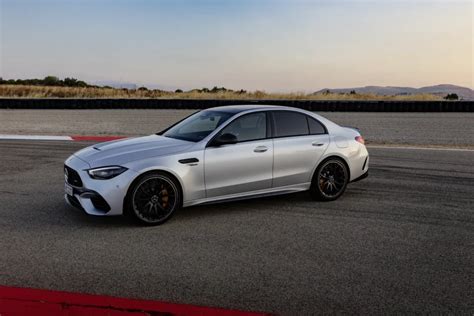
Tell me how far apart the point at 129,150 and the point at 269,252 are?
2327 millimetres

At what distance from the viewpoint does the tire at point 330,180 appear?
7.39 meters

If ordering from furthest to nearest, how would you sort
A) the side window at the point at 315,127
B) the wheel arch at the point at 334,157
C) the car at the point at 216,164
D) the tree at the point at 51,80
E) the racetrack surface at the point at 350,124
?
the tree at the point at 51,80 < the racetrack surface at the point at 350,124 < the side window at the point at 315,127 < the wheel arch at the point at 334,157 < the car at the point at 216,164

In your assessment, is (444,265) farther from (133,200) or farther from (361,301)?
(133,200)

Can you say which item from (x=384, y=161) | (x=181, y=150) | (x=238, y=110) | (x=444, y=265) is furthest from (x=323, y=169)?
(x=384, y=161)

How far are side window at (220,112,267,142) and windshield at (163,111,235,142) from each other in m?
0.16

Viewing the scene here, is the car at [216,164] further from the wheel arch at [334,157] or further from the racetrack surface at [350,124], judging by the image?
the racetrack surface at [350,124]

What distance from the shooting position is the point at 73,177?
624 centimetres

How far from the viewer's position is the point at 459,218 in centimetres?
659

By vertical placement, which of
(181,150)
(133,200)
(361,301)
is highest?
(181,150)

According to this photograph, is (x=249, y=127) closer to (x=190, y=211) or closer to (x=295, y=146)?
(x=295, y=146)

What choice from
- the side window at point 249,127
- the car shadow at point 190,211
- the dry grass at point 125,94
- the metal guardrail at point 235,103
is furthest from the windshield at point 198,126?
the dry grass at point 125,94

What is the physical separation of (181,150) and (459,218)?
151 inches

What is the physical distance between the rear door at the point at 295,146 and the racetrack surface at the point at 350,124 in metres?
8.00

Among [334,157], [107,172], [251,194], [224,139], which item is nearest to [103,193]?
[107,172]
